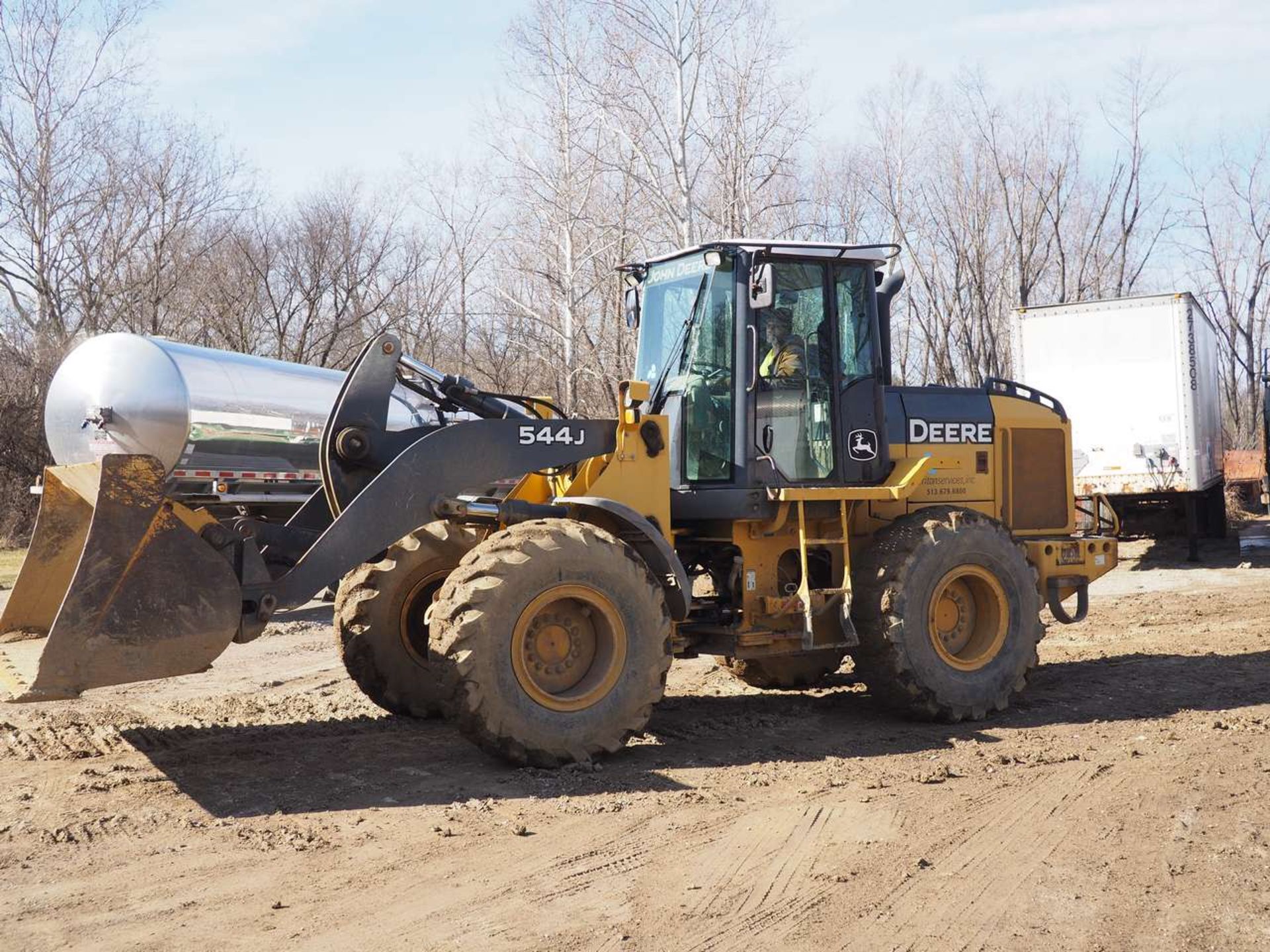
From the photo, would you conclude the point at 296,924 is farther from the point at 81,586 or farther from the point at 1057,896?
the point at 1057,896

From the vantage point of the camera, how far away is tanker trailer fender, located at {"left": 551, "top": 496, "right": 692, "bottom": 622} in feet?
23.9

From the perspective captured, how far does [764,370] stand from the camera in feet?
26.7

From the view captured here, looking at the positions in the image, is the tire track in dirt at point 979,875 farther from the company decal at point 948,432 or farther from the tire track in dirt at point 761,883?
the company decal at point 948,432

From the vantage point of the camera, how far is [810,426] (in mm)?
8359

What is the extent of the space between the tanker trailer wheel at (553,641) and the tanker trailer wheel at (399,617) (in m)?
1.37

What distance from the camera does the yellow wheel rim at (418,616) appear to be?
26.8 ft

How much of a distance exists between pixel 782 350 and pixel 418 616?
3016mm

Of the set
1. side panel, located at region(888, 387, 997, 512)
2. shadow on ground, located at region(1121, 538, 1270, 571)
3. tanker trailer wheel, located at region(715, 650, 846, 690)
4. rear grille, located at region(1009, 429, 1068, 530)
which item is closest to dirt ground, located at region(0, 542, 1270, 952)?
tanker trailer wheel, located at region(715, 650, 846, 690)

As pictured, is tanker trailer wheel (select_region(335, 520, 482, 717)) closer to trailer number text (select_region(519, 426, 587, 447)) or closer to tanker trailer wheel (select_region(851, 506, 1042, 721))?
trailer number text (select_region(519, 426, 587, 447))

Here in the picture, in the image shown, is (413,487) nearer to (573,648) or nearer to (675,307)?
(573,648)

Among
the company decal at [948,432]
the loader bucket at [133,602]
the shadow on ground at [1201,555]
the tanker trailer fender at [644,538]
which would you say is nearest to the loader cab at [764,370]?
the company decal at [948,432]

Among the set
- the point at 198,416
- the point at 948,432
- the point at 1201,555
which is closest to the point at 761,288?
the point at 948,432

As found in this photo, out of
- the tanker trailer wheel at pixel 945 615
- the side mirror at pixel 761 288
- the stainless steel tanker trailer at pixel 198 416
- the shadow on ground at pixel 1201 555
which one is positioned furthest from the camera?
the shadow on ground at pixel 1201 555

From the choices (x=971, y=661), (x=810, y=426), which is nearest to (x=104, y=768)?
(x=810, y=426)
